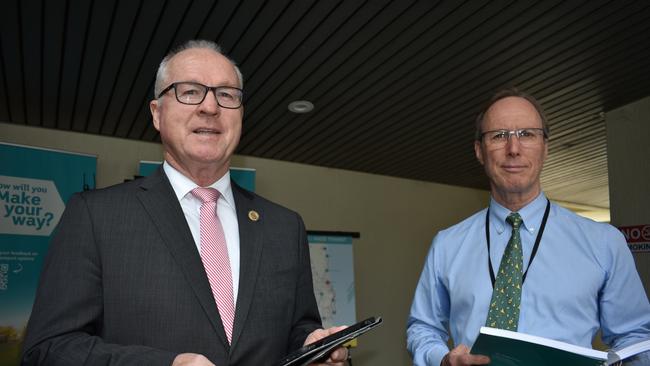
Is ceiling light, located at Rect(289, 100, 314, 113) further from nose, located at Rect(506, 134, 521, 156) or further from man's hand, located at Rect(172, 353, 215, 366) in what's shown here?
man's hand, located at Rect(172, 353, 215, 366)

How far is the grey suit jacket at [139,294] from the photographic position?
1049 mm

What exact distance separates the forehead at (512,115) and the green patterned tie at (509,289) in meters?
0.36

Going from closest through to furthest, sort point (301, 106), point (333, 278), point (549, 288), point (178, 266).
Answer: point (178, 266), point (549, 288), point (301, 106), point (333, 278)

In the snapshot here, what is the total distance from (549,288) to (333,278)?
194 inches

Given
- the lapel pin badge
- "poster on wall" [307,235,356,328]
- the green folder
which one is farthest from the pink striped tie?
"poster on wall" [307,235,356,328]

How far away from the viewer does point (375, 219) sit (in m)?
7.47

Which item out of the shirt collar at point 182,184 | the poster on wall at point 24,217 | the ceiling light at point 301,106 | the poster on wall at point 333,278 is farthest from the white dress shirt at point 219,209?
the poster on wall at point 333,278

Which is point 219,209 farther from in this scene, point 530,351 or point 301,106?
point 301,106

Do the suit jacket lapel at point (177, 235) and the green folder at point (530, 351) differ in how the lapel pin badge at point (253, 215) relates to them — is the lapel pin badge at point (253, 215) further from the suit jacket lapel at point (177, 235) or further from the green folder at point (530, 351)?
the green folder at point (530, 351)

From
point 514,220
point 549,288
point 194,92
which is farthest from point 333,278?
point 194,92

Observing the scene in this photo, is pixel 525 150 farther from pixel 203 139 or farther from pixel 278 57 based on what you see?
pixel 278 57

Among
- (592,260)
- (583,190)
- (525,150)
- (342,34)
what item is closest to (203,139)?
(525,150)

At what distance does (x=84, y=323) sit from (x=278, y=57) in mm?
2999

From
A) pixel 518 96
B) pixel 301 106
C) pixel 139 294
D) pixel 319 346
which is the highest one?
pixel 301 106
